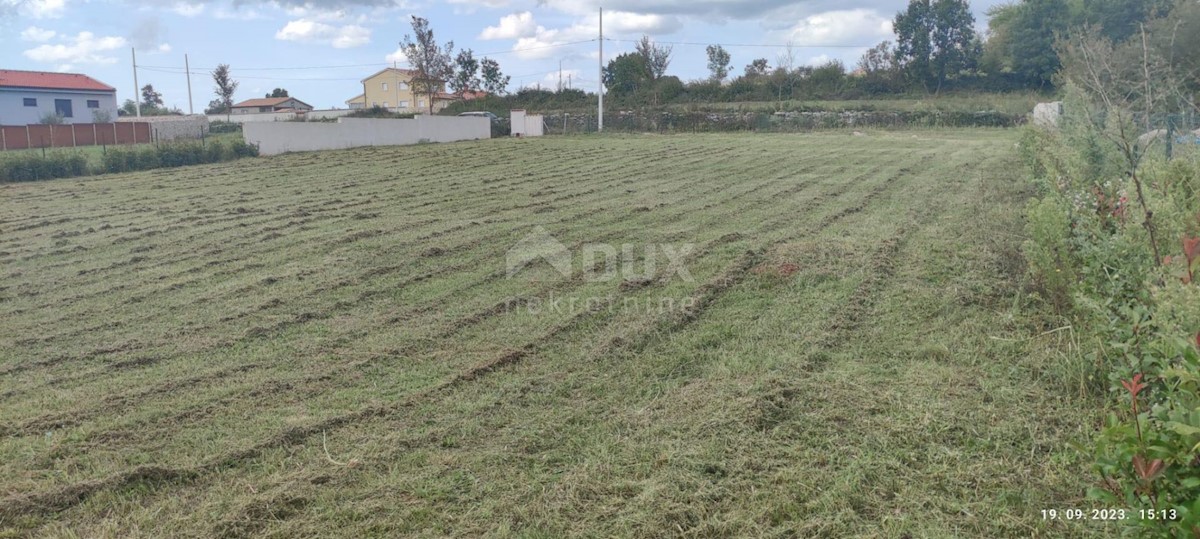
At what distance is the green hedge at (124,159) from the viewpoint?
555 inches

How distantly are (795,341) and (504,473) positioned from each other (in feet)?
6.63

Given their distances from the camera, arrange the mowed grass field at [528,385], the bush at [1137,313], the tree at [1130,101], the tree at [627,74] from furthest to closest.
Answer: the tree at [627,74] → the tree at [1130,101] → the mowed grass field at [528,385] → the bush at [1137,313]

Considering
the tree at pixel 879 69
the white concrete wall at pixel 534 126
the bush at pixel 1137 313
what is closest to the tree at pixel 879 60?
the tree at pixel 879 69

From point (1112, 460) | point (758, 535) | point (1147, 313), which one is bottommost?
point (758, 535)

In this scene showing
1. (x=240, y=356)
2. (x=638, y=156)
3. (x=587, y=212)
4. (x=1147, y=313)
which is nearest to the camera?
(x=1147, y=313)

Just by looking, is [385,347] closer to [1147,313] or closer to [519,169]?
[1147,313]

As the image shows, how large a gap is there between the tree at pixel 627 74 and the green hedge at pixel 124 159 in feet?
77.2

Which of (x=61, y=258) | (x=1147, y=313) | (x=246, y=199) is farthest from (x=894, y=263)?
(x=246, y=199)

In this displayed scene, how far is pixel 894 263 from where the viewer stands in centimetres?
586

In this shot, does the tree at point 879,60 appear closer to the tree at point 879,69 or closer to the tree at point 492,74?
the tree at point 879,69

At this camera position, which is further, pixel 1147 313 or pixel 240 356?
pixel 240 356

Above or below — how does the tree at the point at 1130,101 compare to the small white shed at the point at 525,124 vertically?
below

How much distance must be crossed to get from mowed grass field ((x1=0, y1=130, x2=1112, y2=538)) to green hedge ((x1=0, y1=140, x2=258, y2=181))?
24.6 ft

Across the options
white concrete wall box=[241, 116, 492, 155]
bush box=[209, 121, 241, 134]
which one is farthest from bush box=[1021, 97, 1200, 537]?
bush box=[209, 121, 241, 134]
